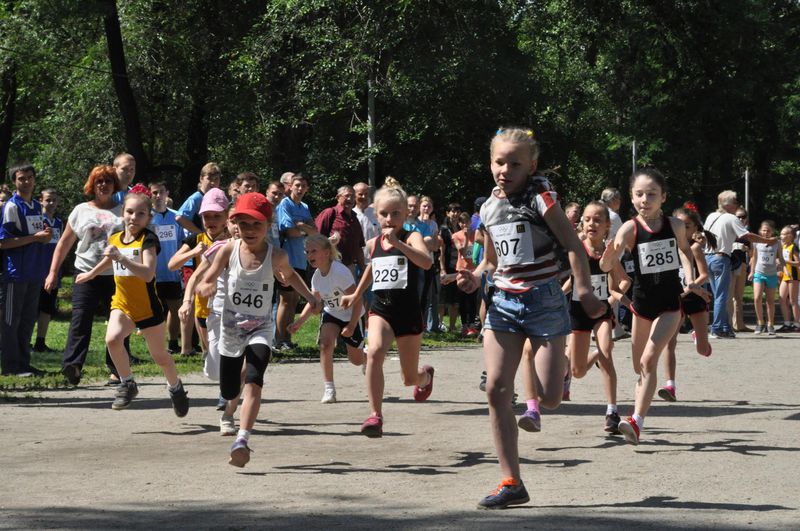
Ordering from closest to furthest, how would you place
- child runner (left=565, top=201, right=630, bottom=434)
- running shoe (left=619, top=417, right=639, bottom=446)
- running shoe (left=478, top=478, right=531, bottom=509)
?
running shoe (left=478, top=478, right=531, bottom=509) → running shoe (left=619, top=417, right=639, bottom=446) → child runner (left=565, top=201, right=630, bottom=434)

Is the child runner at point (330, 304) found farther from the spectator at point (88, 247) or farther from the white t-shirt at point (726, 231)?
the white t-shirt at point (726, 231)

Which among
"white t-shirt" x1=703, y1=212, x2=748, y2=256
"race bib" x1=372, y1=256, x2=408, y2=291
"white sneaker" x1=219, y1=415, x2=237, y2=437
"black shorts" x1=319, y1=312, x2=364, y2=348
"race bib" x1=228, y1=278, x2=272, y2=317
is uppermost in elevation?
"white t-shirt" x1=703, y1=212, x2=748, y2=256

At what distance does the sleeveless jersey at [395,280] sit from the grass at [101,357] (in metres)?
3.98

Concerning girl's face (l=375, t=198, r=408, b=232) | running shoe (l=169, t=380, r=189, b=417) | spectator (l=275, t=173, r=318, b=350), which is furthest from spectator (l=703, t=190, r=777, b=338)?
running shoe (l=169, t=380, r=189, b=417)

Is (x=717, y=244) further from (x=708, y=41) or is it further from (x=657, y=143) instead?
(x=657, y=143)

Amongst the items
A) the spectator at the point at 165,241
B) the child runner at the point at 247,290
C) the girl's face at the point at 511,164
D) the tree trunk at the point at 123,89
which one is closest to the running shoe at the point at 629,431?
the girl's face at the point at 511,164

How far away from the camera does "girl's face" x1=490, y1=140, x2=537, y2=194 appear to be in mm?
6598

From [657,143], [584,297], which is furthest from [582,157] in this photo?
[584,297]

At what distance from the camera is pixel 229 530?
18.7ft

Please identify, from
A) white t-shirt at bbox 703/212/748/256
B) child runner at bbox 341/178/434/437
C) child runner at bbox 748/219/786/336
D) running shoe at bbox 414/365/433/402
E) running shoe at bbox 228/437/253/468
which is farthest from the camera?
child runner at bbox 748/219/786/336

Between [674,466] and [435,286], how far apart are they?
12.1 metres

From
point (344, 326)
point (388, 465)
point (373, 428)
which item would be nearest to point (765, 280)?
point (344, 326)

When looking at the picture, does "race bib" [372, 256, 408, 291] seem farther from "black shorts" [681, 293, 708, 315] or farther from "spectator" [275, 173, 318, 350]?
"spectator" [275, 173, 318, 350]

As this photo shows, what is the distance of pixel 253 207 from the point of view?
788 cm
